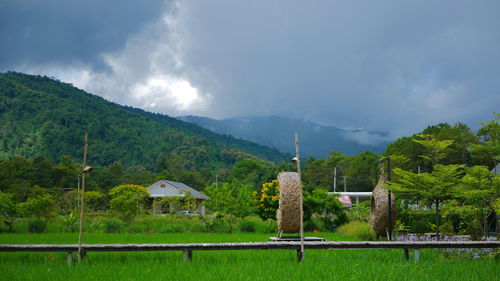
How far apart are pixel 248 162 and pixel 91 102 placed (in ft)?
123

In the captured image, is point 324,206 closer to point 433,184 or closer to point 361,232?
point 361,232

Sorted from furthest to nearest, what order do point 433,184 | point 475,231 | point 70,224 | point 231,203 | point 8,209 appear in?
point 231,203 → point 70,224 → point 8,209 → point 433,184 → point 475,231

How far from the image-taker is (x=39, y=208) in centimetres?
2148

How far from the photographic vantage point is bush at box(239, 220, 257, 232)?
21625 mm

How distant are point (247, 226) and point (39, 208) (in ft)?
33.3

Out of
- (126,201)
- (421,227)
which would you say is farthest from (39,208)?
(421,227)

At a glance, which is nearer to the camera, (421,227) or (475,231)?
(475,231)

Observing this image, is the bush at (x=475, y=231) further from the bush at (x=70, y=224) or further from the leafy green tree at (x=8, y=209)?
the leafy green tree at (x=8, y=209)

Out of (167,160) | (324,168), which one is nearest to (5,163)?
(167,160)

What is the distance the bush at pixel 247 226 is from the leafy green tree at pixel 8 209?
1084 centimetres

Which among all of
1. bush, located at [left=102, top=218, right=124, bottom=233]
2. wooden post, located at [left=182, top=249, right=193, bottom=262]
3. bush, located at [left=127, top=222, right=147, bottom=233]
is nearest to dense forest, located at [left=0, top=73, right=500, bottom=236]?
bush, located at [left=102, top=218, right=124, bottom=233]

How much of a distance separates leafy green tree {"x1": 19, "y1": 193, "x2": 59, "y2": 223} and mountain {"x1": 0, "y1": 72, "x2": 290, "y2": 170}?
40606mm

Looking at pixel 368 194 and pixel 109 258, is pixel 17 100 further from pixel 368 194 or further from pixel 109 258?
pixel 109 258

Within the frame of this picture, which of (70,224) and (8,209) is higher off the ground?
(8,209)
